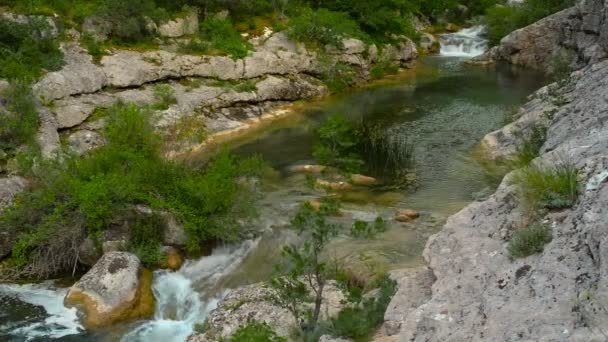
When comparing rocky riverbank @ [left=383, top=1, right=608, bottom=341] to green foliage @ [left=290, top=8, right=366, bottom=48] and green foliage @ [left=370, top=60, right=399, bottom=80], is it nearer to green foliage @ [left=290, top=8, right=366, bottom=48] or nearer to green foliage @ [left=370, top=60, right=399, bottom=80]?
green foliage @ [left=290, top=8, right=366, bottom=48]

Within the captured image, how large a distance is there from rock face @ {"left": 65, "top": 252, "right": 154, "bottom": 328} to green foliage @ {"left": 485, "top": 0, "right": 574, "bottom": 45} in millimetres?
35370

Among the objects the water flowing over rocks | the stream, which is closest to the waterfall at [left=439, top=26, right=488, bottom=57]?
the stream

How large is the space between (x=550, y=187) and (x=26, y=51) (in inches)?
779

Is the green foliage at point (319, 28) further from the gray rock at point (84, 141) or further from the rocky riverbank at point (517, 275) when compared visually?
the rocky riverbank at point (517, 275)

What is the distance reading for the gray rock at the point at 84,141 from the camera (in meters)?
19.7

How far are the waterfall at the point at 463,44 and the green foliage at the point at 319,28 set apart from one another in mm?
12174

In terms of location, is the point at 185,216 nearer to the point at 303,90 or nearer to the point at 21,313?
the point at 21,313

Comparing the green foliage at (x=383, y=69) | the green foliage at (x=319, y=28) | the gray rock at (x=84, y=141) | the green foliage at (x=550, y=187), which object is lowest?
the gray rock at (x=84, y=141)

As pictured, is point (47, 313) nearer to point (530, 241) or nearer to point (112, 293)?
point (112, 293)

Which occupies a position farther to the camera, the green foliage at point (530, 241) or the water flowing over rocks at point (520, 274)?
the green foliage at point (530, 241)

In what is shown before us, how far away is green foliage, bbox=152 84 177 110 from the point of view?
23109 mm

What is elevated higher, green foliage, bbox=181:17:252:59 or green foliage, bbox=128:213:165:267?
green foliage, bbox=181:17:252:59

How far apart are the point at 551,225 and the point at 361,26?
29.8 m

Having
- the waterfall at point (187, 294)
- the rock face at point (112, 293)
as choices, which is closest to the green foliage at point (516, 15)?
the waterfall at point (187, 294)
